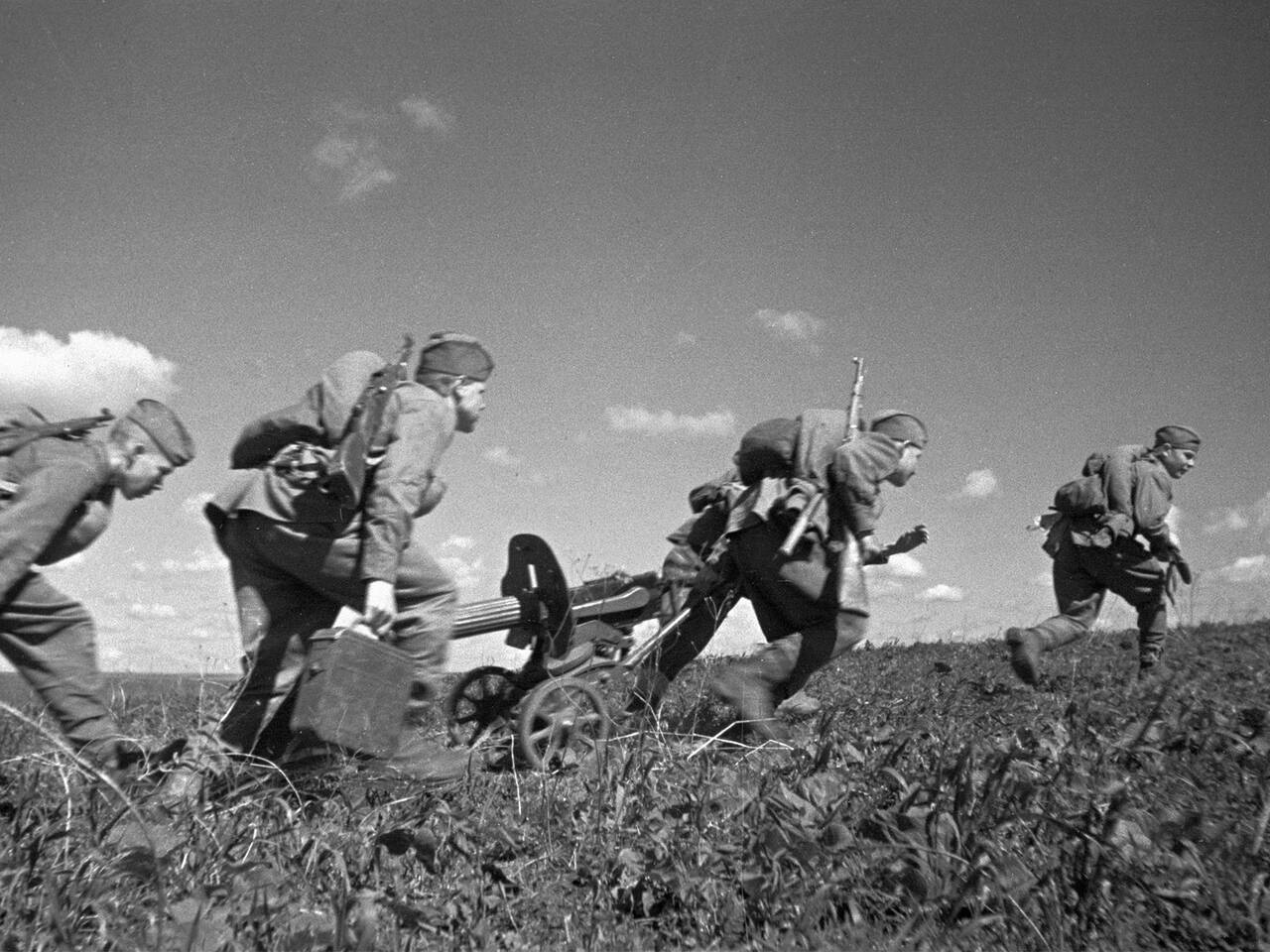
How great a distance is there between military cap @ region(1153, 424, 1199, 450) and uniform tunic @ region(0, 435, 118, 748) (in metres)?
8.08

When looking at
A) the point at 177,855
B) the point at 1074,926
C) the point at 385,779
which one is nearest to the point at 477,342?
the point at 385,779

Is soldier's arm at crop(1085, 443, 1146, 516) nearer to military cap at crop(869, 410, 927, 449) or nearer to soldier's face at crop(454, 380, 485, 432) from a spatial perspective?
military cap at crop(869, 410, 927, 449)

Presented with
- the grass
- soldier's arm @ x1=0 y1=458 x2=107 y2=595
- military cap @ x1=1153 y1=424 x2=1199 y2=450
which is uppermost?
military cap @ x1=1153 y1=424 x2=1199 y2=450

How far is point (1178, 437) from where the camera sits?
845 centimetres

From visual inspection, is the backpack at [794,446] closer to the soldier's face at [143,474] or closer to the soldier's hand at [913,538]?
the soldier's hand at [913,538]

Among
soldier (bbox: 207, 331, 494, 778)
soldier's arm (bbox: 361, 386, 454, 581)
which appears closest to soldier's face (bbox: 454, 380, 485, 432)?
soldier (bbox: 207, 331, 494, 778)

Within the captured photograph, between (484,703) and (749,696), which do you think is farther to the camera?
(484,703)

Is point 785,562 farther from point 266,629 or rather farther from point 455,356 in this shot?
point 266,629

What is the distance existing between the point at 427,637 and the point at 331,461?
0.90 meters

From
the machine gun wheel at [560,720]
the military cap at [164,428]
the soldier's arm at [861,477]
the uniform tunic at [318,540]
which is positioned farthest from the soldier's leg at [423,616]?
the soldier's arm at [861,477]

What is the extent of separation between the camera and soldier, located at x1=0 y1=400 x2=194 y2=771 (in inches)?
136

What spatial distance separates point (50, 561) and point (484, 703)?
7.57 feet

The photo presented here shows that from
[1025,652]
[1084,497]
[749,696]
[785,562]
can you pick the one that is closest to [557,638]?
[749,696]

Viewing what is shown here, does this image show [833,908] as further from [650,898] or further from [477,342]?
[477,342]
